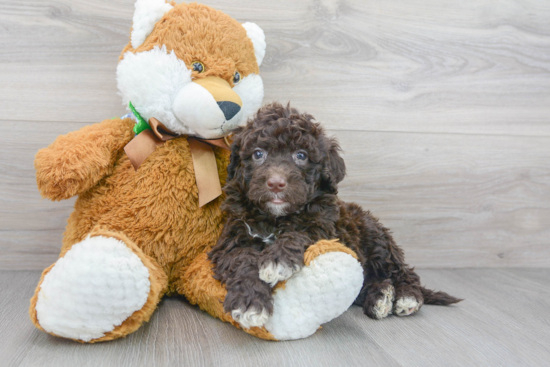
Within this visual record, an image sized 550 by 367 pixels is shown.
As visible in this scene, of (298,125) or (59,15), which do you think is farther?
(59,15)

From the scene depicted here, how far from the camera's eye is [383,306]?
118 cm

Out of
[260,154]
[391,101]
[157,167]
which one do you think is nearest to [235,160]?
[260,154]

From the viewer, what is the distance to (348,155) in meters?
1.65

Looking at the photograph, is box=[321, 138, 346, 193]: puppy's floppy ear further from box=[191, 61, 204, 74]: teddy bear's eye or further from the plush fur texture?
box=[191, 61, 204, 74]: teddy bear's eye

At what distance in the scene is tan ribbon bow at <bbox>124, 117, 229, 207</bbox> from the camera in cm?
113

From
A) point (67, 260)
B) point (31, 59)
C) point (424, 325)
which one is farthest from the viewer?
point (31, 59)

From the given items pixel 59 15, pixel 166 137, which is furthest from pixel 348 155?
pixel 59 15

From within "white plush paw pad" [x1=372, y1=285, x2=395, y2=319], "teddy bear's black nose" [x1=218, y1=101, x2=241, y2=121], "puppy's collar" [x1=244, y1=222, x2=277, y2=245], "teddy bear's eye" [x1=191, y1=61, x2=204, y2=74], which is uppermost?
"teddy bear's eye" [x1=191, y1=61, x2=204, y2=74]

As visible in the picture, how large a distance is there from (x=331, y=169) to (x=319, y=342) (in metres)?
0.43

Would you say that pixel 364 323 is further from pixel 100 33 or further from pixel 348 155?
pixel 100 33

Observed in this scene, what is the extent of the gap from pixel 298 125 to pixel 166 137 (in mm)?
388

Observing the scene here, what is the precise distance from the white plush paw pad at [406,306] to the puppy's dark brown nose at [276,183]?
1.72 ft

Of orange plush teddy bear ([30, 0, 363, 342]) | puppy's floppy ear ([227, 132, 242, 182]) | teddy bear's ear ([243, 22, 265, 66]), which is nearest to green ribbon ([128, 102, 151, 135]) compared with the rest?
orange plush teddy bear ([30, 0, 363, 342])

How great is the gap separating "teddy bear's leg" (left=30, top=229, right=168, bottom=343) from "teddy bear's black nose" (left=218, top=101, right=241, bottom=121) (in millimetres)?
412
